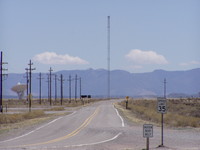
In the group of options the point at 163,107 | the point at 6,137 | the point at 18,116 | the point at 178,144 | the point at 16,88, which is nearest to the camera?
the point at 163,107

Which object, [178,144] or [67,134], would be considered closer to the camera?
[178,144]

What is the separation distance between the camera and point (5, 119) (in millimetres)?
44594

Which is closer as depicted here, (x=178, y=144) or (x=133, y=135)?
(x=178, y=144)

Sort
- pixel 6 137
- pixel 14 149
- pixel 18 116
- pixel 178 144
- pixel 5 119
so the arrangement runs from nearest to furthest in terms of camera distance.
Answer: pixel 14 149 < pixel 178 144 < pixel 6 137 < pixel 5 119 < pixel 18 116

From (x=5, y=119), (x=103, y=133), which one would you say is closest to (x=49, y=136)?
(x=103, y=133)

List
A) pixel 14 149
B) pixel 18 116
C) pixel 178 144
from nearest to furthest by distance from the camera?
pixel 14 149, pixel 178 144, pixel 18 116

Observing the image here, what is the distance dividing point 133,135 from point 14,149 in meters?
9.19

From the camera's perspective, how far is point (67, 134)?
2778cm

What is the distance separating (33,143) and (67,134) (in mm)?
5369

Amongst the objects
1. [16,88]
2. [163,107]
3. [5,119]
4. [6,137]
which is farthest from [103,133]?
[16,88]

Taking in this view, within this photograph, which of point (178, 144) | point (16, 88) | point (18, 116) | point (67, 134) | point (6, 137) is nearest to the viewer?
point (178, 144)

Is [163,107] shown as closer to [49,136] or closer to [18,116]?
[49,136]

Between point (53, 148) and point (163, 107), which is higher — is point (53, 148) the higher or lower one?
the lower one

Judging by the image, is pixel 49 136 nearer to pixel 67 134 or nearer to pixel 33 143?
pixel 67 134
